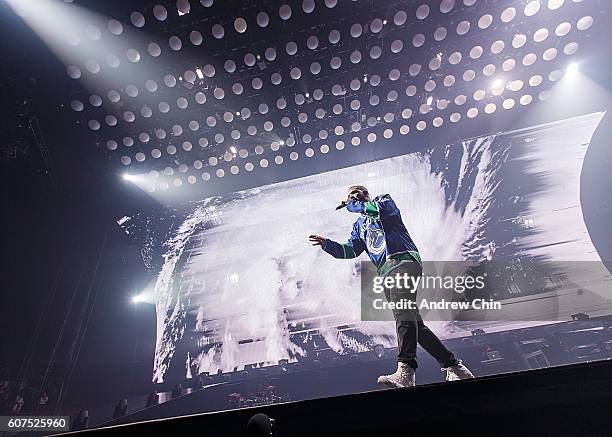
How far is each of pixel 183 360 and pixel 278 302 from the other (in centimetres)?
120

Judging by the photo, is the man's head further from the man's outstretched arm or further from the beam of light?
the beam of light

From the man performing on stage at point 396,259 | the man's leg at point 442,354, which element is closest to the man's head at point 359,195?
the man performing on stage at point 396,259

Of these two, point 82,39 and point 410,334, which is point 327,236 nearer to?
point 410,334

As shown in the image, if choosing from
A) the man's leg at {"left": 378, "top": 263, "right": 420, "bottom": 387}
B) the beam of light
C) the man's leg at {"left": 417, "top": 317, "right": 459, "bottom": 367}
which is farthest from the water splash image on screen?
the beam of light

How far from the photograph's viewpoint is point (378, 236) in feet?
7.86

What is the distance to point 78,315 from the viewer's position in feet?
14.1

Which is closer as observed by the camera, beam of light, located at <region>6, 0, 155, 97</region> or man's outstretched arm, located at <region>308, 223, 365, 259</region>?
beam of light, located at <region>6, 0, 155, 97</region>

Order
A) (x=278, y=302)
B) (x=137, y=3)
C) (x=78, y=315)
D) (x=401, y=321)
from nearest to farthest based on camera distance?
(x=401, y=321) → (x=137, y=3) → (x=278, y=302) → (x=78, y=315)

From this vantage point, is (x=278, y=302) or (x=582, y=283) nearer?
(x=582, y=283)

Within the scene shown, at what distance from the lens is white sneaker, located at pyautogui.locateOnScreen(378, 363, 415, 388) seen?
1781mm

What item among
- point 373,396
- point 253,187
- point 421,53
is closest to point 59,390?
point 253,187

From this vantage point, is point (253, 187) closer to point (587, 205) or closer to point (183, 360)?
point (183, 360)

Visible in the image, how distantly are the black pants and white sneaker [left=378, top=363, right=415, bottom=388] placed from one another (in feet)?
0.10

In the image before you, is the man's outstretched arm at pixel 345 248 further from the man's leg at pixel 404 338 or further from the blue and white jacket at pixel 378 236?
the man's leg at pixel 404 338
